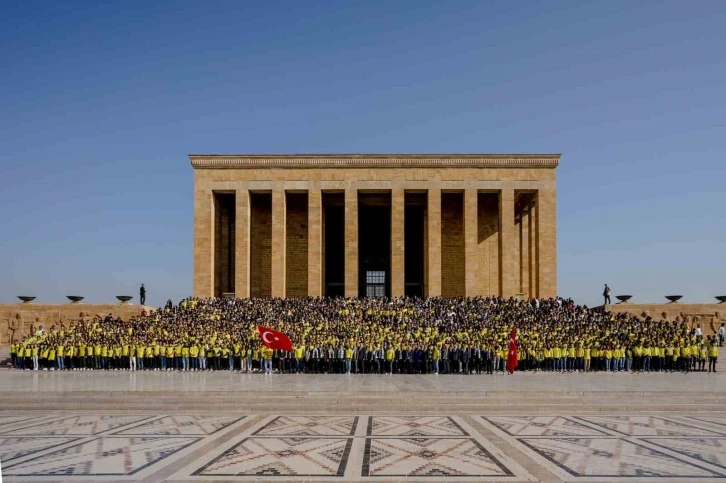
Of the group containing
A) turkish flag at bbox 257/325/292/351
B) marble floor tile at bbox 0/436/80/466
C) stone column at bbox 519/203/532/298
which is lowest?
marble floor tile at bbox 0/436/80/466

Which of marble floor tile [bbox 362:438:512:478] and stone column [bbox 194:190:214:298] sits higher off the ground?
stone column [bbox 194:190:214:298]

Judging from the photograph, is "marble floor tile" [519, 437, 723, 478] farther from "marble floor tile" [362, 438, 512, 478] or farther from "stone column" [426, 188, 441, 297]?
"stone column" [426, 188, 441, 297]

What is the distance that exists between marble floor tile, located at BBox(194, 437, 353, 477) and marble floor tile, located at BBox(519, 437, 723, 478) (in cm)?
342

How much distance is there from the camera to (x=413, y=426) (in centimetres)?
1304

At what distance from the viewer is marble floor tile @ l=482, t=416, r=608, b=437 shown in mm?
12172

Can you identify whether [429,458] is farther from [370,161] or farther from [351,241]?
[370,161]

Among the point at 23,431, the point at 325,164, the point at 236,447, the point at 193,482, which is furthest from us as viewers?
the point at 325,164

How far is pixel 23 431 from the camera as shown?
1248cm

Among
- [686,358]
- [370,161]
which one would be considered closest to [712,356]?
[686,358]

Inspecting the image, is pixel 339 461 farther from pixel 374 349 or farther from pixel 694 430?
pixel 374 349

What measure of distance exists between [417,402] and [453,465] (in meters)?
6.28

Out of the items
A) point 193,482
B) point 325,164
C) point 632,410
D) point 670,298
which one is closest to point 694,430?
point 632,410

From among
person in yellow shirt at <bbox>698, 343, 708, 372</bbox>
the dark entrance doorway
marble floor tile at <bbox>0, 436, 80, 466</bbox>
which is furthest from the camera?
the dark entrance doorway

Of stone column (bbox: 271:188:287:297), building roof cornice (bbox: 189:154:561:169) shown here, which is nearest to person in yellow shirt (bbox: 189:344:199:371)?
stone column (bbox: 271:188:287:297)
